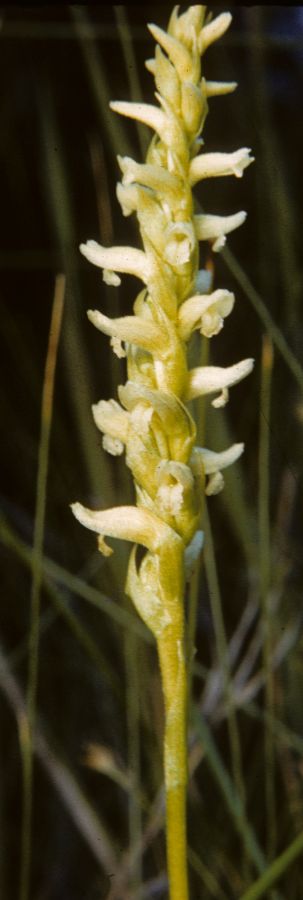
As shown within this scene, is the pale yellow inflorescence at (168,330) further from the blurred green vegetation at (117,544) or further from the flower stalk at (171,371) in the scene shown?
the blurred green vegetation at (117,544)

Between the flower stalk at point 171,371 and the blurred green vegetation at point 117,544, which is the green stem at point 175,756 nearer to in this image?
the flower stalk at point 171,371

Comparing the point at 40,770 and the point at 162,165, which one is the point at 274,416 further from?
the point at 162,165

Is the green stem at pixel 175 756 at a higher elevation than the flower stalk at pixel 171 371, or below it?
below

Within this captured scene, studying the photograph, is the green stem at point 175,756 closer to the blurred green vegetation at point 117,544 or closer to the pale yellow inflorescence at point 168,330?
the pale yellow inflorescence at point 168,330

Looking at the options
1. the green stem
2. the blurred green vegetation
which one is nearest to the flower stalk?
the green stem

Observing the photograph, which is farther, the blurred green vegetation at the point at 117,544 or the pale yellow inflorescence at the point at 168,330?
the blurred green vegetation at the point at 117,544

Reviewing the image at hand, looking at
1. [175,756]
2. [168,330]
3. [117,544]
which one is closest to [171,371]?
[168,330]

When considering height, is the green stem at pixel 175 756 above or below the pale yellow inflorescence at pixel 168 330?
below

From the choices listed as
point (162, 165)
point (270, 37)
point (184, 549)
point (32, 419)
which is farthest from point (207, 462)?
point (32, 419)

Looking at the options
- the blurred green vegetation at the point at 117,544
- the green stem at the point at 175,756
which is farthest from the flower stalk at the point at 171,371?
the blurred green vegetation at the point at 117,544

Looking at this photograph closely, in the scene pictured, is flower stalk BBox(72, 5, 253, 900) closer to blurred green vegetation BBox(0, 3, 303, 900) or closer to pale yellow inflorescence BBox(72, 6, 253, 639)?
pale yellow inflorescence BBox(72, 6, 253, 639)
